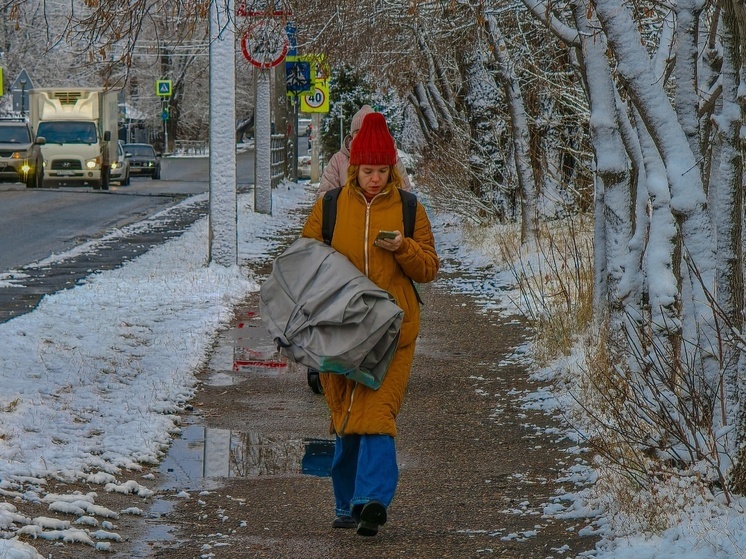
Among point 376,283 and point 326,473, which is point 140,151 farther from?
point 376,283

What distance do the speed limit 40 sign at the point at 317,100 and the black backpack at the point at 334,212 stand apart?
26900mm

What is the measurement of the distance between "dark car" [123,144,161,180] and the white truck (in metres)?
6.13

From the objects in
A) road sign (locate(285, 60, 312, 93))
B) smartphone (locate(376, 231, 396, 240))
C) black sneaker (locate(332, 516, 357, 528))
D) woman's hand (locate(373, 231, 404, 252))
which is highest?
road sign (locate(285, 60, 312, 93))

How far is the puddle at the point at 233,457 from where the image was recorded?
630 cm

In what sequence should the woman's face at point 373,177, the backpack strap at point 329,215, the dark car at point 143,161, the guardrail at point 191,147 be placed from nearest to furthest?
the woman's face at point 373,177
the backpack strap at point 329,215
the dark car at point 143,161
the guardrail at point 191,147

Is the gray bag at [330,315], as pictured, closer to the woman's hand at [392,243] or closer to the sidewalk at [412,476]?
the woman's hand at [392,243]

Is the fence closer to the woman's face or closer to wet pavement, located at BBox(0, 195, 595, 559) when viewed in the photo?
wet pavement, located at BBox(0, 195, 595, 559)

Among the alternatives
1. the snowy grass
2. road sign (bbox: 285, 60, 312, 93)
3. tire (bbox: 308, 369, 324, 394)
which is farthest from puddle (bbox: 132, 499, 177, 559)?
road sign (bbox: 285, 60, 312, 93)

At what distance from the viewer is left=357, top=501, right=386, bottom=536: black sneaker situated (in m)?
5.08

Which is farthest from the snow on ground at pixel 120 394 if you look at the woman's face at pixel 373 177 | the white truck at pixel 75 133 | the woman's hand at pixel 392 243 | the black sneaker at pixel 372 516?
the white truck at pixel 75 133

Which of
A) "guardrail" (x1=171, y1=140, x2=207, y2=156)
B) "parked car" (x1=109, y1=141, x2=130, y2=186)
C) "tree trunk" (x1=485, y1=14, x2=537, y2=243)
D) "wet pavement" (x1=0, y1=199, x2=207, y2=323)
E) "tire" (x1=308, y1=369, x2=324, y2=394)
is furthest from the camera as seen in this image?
"guardrail" (x1=171, y1=140, x2=207, y2=156)

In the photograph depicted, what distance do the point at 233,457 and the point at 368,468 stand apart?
169cm

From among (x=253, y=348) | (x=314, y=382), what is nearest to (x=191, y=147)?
(x=253, y=348)

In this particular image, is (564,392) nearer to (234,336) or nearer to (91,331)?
(234,336)
